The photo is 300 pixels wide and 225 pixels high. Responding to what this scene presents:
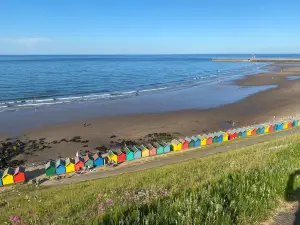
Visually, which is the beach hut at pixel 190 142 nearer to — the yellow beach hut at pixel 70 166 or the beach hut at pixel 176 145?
the beach hut at pixel 176 145

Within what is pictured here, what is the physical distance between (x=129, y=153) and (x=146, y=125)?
931 centimetres

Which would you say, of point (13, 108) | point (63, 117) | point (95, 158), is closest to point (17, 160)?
point (95, 158)

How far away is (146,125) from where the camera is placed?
92.7 ft

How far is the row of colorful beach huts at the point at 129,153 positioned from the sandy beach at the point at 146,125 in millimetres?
3632

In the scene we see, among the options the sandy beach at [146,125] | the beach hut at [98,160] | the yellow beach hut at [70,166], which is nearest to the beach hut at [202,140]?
the sandy beach at [146,125]

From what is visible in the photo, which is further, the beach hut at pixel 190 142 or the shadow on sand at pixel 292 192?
the beach hut at pixel 190 142

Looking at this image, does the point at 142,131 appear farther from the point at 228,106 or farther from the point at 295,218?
the point at 295,218

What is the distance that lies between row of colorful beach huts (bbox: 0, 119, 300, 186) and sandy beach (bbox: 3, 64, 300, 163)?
363 cm

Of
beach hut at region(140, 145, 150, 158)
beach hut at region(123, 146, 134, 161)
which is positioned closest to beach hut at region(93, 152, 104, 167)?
beach hut at region(123, 146, 134, 161)

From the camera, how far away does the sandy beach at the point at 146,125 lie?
2267 cm

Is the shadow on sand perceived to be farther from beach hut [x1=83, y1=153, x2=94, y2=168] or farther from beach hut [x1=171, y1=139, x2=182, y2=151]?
beach hut [x1=171, y1=139, x2=182, y2=151]

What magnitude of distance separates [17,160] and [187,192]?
18.9 m

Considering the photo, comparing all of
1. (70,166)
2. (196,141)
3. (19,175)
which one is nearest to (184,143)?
(196,141)

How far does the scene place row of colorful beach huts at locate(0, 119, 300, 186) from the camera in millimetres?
15906
